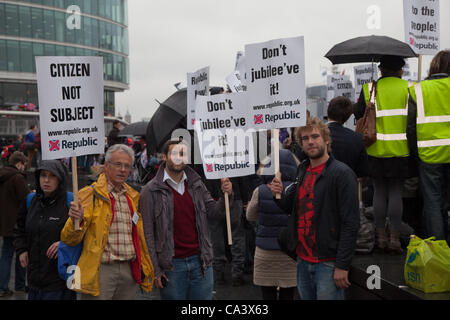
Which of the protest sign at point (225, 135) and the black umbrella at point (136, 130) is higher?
the black umbrella at point (136, 130)

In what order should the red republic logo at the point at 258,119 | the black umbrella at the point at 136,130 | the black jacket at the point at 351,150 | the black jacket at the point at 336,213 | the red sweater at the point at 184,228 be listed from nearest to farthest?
the black jacket at the point at 336,213 < the red sweater at the point at 184,228 < the red republic logo at the point at 258,119 < the black jacket at the point at 351,150 < the black umbrella at the point at 136,130

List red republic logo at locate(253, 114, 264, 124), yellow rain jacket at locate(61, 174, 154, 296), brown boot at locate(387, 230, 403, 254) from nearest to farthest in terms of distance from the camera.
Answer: yellow rain jacket at locate(61, 174, 154, 296), red republic logo at locate(253, 114, 264, 124), brown boot at locate(387, 230, 403, 254)

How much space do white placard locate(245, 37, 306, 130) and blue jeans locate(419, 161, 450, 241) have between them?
159 cm

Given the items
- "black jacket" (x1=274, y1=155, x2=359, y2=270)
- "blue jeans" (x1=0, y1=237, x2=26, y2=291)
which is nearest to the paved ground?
"blue jeans" (x1=0, y1=237, x2=26, y2=291)

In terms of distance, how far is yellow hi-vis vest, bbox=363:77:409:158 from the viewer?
519 centimetres

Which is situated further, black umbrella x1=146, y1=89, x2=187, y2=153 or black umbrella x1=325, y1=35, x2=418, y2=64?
black umbrella x1=146, y1=89, x2=187, y2=153

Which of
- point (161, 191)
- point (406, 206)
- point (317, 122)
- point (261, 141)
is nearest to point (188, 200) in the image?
point (161, 191)

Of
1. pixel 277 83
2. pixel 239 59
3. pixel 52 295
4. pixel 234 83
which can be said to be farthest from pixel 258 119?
pixel 239 59

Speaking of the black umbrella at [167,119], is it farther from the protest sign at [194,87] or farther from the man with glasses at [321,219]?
the man with glasses at [321,219]

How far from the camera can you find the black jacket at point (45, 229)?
4430 millimetres

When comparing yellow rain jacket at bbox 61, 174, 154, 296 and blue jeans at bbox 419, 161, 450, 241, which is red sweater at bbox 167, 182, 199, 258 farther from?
blue jeans at bbox 419, 161, 450, 241

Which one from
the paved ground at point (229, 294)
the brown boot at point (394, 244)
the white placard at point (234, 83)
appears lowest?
the paved ground at point (229, 294)

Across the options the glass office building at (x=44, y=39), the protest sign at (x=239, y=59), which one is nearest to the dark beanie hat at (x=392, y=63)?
the protest sign at (x=239, y=59)

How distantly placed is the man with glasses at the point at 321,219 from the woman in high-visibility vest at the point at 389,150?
1500 millimetres
